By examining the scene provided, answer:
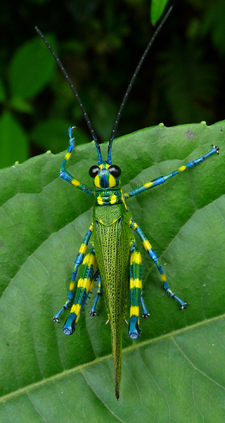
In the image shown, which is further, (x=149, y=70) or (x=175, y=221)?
(x=149, y=70)

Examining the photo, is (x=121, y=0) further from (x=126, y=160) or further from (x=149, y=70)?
(x=126, y=160)

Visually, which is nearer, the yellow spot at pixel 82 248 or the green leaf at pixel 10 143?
the yellow spot at pixel 82 248

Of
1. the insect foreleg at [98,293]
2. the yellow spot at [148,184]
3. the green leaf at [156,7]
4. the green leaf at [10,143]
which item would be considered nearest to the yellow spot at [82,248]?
the insect foreleg at [98,293]

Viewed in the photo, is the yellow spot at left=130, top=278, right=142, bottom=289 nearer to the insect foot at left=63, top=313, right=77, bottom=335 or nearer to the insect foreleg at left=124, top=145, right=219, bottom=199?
the insect foot at left=63, top=313, right=77, bottom=335

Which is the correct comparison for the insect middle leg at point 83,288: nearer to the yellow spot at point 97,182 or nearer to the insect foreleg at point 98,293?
the insect foreleg at point 98,293

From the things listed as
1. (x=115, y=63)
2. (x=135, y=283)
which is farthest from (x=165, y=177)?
(x=115, y=63)

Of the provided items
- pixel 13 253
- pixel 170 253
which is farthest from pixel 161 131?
pixel 13 253

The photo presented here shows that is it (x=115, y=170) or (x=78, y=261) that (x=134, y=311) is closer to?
(x=78, y=261)

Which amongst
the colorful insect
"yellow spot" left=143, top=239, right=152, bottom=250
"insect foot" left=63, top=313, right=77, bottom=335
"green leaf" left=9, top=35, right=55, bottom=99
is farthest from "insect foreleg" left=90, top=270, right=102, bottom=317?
"green leaf" left=9, top=35, right=55, bottom=99
